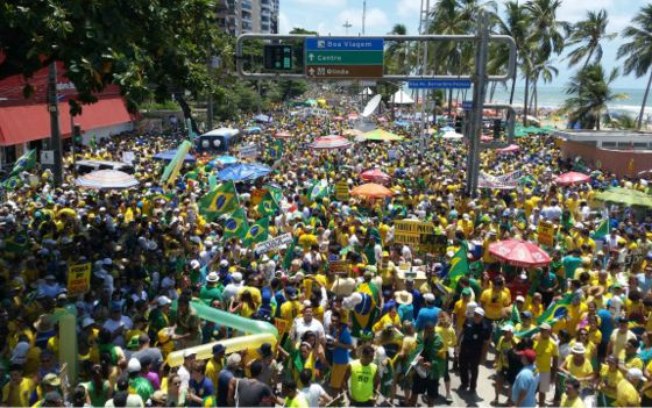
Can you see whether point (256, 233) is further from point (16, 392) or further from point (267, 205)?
point (16, 392)

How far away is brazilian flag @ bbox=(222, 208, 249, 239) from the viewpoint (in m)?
12.6

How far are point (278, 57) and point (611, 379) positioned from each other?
14530mm

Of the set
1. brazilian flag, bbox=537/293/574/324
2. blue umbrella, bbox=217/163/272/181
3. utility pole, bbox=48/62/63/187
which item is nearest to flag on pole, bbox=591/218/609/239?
brazilian flag, bbox=537/293/574/324

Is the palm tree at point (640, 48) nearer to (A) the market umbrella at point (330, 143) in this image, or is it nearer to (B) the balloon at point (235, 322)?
(A) the market umbrella at point (330, 143)

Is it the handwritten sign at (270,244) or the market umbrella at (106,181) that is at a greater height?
the market umbrella at (106,181)

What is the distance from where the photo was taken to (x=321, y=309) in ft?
28.8

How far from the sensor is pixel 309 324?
8.15 metres

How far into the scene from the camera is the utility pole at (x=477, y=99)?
698 inches

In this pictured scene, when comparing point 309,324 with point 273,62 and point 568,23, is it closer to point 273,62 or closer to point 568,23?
point 273,62

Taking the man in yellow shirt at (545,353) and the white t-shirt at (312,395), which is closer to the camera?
the white t-shirt at (312,395)

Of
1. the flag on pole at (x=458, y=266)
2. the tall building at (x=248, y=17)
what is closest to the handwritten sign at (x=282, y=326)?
the flag on pole at (x=458, y=266)

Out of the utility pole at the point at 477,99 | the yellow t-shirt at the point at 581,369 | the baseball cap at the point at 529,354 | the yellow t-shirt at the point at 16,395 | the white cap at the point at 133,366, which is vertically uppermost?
the utility pole at the point at 477,99

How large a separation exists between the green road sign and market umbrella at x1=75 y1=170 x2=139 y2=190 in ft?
23.8

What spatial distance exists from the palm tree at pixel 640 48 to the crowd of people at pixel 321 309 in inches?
1443
